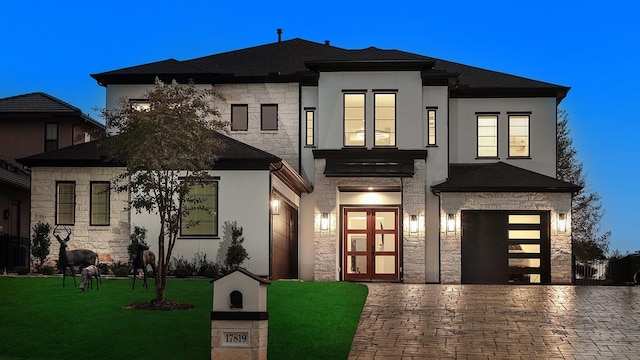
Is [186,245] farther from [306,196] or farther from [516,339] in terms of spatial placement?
[516,339]

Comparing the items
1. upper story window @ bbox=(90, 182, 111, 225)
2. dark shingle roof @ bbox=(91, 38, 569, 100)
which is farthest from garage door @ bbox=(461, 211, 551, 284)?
upper story window @ bbox=(90, 182, 111, 225)

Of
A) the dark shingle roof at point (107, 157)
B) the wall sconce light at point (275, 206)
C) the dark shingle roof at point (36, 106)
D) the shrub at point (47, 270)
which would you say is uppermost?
the dark shingle roof at point (36, 106)

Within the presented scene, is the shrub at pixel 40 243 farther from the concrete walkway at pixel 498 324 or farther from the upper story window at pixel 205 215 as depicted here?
the concrete walkway at pixel 498 324

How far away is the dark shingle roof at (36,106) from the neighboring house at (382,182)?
249 inches

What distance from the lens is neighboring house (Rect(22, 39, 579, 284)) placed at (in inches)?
1283

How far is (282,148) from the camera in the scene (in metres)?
34.3

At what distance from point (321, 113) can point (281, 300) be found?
1281 centimetres

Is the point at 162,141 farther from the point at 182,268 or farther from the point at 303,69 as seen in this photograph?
the point at 303,69

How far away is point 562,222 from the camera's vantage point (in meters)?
32.6

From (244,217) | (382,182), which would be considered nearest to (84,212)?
(244,217)

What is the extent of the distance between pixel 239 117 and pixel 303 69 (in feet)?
10.3

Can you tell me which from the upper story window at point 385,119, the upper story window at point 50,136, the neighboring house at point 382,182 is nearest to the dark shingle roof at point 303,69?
the neighboring house at point 382,182

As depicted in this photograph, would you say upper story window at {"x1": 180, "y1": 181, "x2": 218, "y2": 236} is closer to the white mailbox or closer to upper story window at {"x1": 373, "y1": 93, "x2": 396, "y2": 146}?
upper story window at {"x1": 373, "y1": 93, "x2": 396, "y2": 146}

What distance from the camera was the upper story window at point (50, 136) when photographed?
4041 centimetres
